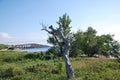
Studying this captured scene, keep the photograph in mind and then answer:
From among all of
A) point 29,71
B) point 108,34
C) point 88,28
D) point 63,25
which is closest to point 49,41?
point 63,25

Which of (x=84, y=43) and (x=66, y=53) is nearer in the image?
(x=66, y=53)

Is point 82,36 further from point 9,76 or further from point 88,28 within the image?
point 9,76

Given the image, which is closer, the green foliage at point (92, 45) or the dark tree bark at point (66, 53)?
the dark tree bark at point (66, 53)

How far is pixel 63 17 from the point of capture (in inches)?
1460

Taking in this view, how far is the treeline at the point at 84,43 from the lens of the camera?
36.0m

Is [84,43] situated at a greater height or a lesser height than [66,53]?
greater

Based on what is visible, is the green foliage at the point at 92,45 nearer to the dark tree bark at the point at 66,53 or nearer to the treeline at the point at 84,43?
the treeline at the point at 84,43

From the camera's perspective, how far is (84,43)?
37.2m

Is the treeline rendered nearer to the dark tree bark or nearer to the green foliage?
the green foliage

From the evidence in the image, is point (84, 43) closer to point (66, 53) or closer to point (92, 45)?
point (92, 45)

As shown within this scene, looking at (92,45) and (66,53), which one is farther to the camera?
(92,45)

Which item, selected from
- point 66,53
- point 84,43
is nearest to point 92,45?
point 84,43

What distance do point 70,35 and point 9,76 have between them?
22041mm

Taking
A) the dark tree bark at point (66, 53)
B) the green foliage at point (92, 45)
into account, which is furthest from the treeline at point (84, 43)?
the dark tree bark at point (66, 53)
